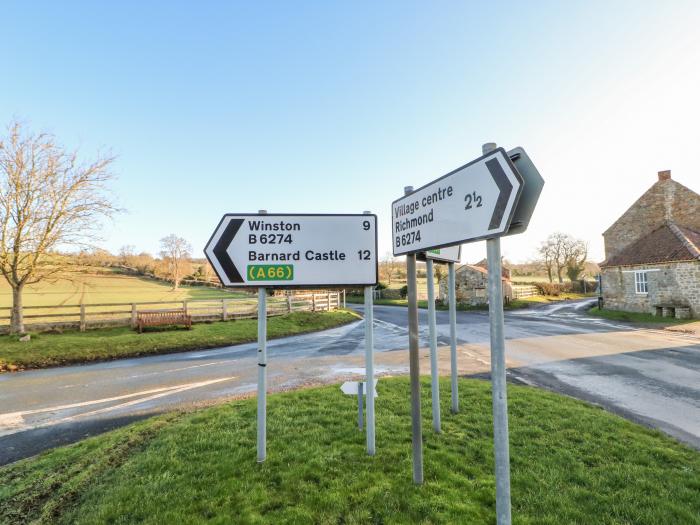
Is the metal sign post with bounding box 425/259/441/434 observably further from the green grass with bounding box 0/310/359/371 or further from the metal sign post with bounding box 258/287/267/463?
the green grass with bounding box 0/310/359/371

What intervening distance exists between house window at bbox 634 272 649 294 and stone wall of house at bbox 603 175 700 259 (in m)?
5.76

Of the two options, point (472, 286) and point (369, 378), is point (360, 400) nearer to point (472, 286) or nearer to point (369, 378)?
point (369, 378)

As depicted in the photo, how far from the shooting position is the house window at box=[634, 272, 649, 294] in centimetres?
2126

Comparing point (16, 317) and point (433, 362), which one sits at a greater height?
point (433, 362)

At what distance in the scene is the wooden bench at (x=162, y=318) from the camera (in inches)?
619

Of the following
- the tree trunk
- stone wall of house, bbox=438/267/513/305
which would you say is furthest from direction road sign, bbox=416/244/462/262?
stone wall of house, bbox=438/267/513/305

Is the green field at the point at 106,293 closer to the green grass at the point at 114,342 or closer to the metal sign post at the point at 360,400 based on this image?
the green grass at the point at 114,342

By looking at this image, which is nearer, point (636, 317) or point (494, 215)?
point (494, 215)

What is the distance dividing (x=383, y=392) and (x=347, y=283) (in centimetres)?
327

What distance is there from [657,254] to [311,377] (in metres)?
24.9

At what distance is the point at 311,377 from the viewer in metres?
8.18

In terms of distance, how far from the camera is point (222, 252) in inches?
142

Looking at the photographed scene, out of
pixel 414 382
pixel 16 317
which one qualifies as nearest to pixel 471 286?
pixel 414 382

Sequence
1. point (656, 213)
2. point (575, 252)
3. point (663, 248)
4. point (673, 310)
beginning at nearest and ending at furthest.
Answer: point (673, 310) → point (663, 248) → point (656, 213) → point (575, 252)
